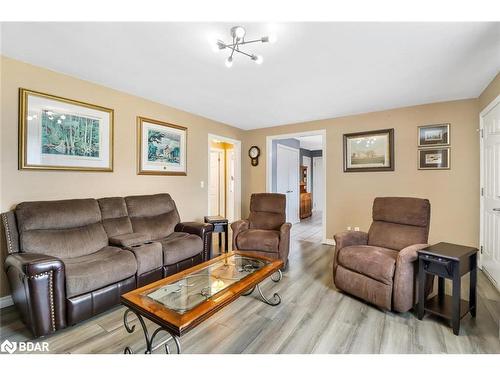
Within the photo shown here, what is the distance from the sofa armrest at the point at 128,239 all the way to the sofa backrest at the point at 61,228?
3.7 inches

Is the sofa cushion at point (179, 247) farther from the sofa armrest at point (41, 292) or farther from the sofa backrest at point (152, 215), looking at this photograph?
the sofa armrest at point (41, 292)

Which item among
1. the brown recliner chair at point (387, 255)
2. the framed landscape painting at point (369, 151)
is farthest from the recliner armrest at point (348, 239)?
the framed landscape painting at point (369, 151)

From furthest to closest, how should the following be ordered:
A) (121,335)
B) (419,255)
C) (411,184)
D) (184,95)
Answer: (411,184), (184,95), (419,255), (121,335)

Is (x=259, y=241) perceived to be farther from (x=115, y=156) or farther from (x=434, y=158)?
(x=434, y=158)

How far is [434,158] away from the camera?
11.4 ft

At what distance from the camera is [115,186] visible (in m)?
3.04

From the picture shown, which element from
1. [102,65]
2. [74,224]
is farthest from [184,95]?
[74,224]

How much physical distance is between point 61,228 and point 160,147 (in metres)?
1.69

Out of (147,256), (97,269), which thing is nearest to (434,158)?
(147,256)

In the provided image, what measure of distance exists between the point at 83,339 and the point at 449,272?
277 centimetres

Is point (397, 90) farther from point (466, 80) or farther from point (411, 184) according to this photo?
point (411, 184)

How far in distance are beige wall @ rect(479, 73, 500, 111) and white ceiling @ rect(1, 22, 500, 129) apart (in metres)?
0.07

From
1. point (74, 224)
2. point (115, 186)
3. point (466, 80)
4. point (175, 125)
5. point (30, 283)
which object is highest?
point (466, 80)

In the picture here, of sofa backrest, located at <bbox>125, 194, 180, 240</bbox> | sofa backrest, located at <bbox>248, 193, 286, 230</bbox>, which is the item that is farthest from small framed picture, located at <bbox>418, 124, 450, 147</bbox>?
sofa backrest, located at <bbox>125, 194, 180, 240</bbox>
